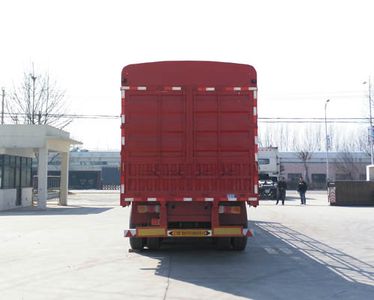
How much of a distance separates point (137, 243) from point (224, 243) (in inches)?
78.8

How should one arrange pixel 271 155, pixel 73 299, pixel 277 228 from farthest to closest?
pixel 271 155, pixel 277 228, pixel 73 299

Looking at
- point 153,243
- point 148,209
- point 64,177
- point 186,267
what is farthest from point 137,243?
point 64,177

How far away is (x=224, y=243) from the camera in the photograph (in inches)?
475

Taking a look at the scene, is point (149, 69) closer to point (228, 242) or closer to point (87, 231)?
point (228, 242)

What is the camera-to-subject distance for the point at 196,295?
24.7 feet

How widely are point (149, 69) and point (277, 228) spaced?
899cm

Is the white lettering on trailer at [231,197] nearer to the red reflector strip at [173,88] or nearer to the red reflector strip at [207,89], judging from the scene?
the red reflector strip at [207,89]

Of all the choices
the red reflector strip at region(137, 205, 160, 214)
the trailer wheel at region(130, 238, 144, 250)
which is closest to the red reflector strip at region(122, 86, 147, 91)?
the red reflector strip at region(137, 205, 160, 214)

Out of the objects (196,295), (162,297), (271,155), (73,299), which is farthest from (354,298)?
(271,155)

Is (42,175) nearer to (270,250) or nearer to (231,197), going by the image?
(270,250)

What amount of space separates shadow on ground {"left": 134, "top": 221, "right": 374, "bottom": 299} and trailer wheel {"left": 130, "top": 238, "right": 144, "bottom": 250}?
0.19 metres

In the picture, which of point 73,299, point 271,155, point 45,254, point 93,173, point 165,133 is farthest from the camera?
point 93,173

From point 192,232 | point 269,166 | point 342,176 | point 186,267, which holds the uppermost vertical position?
point 269,166

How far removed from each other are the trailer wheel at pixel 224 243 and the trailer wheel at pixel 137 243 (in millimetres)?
1766
